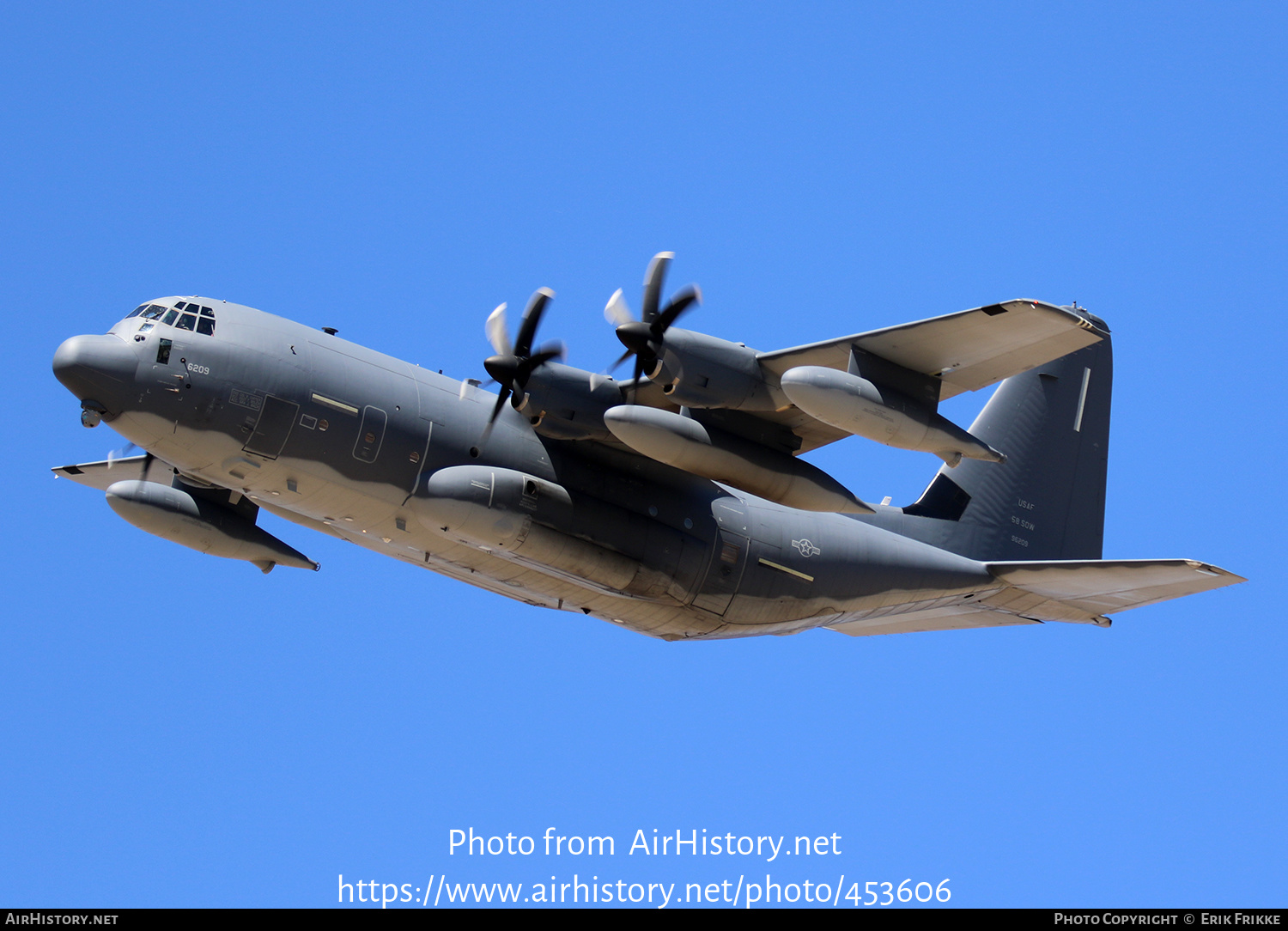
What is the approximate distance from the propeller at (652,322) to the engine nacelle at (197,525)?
7879 mm

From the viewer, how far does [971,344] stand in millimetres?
21766

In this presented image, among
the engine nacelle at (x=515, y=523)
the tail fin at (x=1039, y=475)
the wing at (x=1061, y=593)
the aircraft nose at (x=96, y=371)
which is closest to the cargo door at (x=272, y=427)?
the aircraft nose at (x=96, y=371)

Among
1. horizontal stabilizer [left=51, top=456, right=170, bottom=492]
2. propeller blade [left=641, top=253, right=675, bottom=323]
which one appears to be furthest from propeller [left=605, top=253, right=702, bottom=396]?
horizontal stabilizer [left=51, top=456, right=170, bottom=492]

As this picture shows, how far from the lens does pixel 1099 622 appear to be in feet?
86.6

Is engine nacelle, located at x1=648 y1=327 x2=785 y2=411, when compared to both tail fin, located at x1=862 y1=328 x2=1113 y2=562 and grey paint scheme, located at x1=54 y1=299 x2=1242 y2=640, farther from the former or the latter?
tail fin, located at x1=862 y1=328 x2=1113 y2=562

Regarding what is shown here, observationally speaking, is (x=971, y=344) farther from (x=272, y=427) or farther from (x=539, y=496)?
(x=272, y=427)

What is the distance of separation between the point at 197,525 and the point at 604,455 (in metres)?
7.55

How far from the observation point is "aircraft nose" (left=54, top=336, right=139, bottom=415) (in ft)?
65.8

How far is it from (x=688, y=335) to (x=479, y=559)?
17.3 ft

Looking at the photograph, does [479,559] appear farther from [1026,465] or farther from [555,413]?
[1026,465]

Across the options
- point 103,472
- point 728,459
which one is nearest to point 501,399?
point 728,459

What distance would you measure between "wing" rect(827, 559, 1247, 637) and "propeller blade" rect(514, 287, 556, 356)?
28.0 ft

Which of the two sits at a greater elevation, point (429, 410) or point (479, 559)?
point (429, 410)

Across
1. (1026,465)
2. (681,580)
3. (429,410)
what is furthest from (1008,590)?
(429,410)
